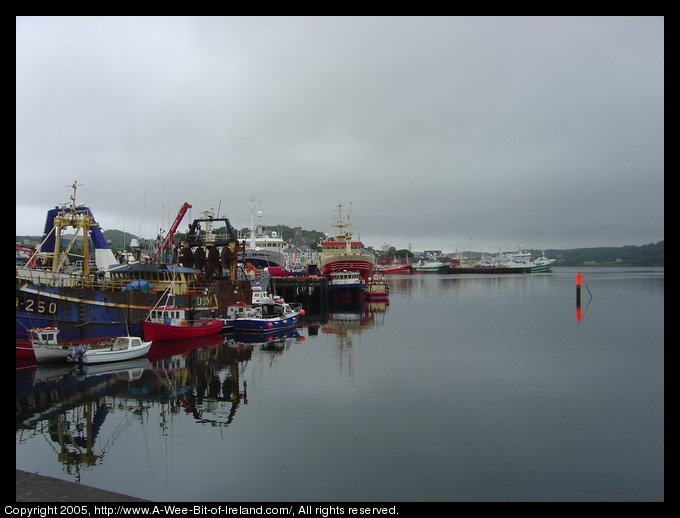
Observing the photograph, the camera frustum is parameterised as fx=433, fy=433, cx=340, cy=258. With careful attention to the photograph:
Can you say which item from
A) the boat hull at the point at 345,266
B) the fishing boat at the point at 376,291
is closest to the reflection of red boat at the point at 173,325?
the boat hull at the point at 345,266

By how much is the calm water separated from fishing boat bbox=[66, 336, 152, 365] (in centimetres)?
81

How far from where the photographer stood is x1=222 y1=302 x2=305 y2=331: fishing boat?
38188mm

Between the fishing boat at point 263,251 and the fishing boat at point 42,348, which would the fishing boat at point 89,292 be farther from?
the fishing boat at point 263,251

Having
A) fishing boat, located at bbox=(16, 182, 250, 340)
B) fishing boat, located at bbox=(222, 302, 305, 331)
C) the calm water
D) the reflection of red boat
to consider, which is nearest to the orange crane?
fishing boat, located at bbox=(16, 182, 250, 340)

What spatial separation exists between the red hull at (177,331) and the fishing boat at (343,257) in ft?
109

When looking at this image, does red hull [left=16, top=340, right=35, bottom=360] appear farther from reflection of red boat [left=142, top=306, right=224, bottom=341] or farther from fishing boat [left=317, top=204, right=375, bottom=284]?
fishing boat [left=317, top=204, right=375, bottom=284]

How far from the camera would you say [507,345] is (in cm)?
3197

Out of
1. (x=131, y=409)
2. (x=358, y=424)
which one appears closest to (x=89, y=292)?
(x=131, y=409)

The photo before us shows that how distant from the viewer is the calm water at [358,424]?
11.9 metres

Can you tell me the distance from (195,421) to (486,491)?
1082 cm

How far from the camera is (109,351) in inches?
1006

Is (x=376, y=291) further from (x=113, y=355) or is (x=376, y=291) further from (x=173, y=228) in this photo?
(x=113, y=355)
